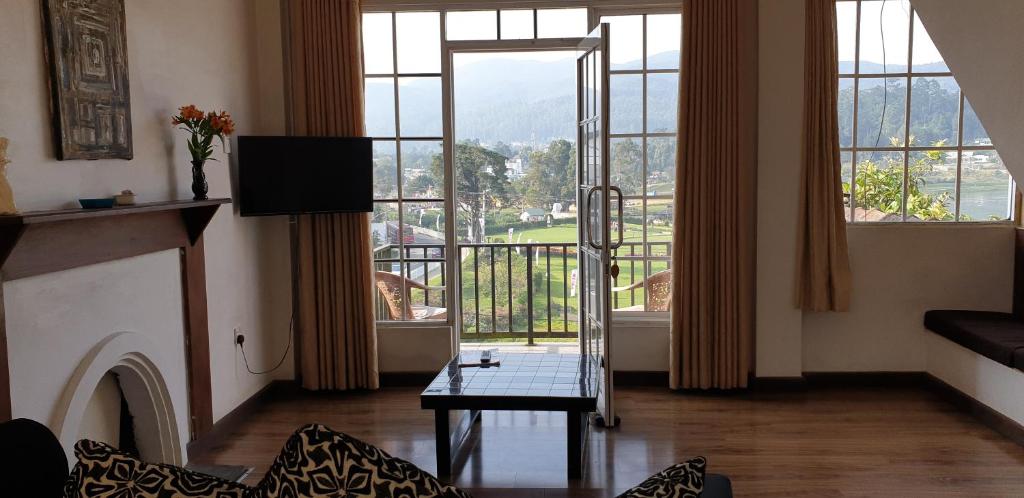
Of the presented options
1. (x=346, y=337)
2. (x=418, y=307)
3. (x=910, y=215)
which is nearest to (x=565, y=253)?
(x=418, y=307)

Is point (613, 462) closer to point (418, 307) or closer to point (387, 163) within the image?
point (418, 307)

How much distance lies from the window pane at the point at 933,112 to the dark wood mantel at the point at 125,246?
4.35m

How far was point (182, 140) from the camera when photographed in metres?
4.18

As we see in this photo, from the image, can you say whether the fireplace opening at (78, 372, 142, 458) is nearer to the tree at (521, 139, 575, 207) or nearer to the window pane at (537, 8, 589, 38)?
the window pane at (537, 8, 589, 38)

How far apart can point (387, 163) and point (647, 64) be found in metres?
1.89

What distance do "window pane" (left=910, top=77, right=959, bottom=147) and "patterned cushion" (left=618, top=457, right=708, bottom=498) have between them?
14.7ft

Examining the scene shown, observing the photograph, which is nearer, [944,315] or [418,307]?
[944,315]

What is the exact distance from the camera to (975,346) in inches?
181

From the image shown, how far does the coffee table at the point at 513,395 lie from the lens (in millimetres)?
3797

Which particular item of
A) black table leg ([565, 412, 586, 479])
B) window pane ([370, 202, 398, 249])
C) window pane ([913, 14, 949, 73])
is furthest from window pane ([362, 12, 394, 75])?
window pane ([913, 14, 949, 73])

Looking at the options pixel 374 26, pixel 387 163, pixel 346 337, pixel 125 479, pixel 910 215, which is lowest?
pixel 346 337

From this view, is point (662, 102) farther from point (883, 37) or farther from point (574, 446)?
point (574, 446)

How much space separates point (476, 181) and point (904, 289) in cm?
320

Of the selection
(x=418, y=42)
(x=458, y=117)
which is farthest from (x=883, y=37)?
(x=418, y=42)
